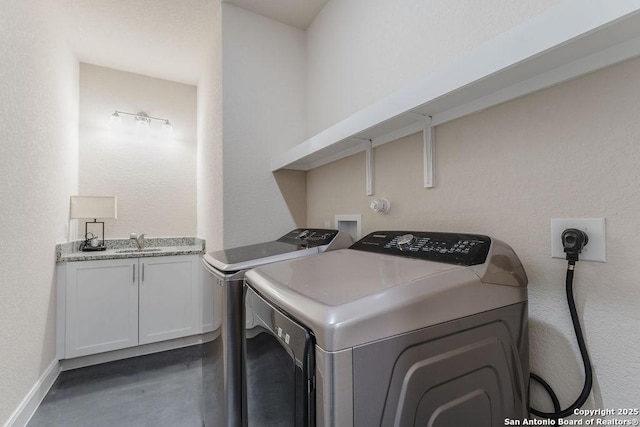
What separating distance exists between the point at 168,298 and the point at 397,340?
8.54 feet

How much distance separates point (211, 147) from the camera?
2.48 meters

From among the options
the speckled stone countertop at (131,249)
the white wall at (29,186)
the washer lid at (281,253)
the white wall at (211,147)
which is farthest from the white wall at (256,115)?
the white wall at (29,186)

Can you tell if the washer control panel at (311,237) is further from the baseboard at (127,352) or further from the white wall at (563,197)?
the baseboard at (127,352)

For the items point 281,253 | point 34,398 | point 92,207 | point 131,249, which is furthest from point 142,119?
point 281,253

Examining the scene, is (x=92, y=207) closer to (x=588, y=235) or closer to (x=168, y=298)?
(x=168, y=298)

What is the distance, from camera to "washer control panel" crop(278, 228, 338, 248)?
1.55 meters

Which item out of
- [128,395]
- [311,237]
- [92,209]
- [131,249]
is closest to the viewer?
[311,237]

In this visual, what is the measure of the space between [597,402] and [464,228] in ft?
1.93

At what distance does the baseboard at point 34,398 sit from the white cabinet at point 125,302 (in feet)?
0.52

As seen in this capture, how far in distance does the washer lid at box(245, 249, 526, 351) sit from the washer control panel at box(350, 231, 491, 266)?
5 centimetres

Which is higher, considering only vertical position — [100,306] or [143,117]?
[143,117]

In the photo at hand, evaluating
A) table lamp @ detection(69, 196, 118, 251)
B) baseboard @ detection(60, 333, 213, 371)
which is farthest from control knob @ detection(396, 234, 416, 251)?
table lamp @ detection(69, 196, 118, 251)

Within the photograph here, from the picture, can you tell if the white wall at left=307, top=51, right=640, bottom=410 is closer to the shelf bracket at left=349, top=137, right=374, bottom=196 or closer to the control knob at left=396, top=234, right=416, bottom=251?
the control knob at left=396, top=234, right=416, bottom=251

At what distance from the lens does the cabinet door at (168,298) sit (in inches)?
101
